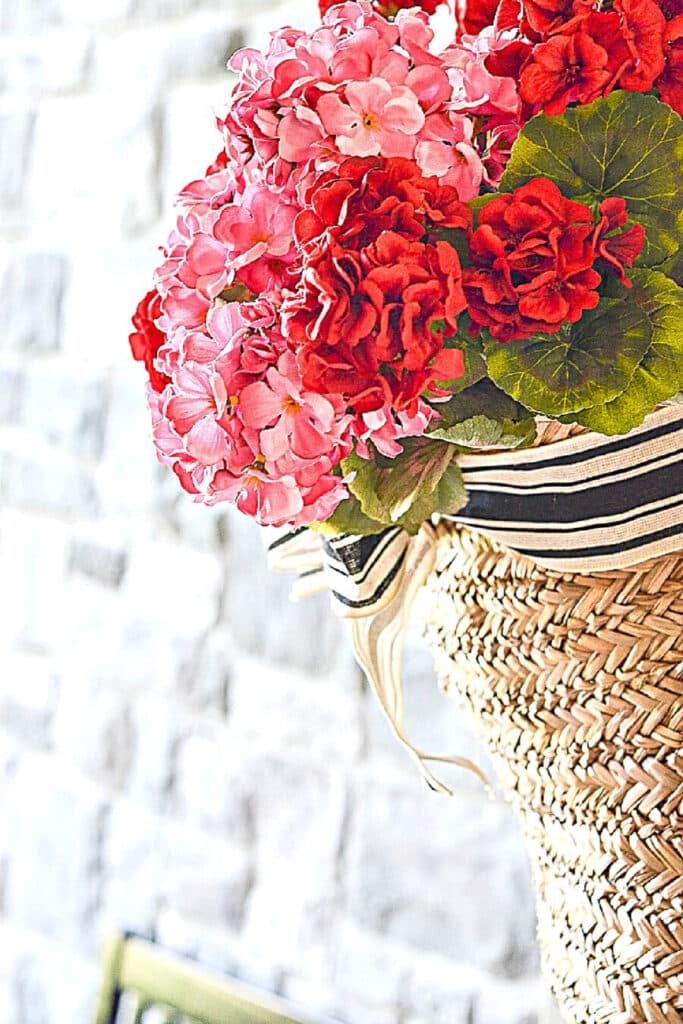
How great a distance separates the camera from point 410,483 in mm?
425

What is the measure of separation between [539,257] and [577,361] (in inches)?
1.3

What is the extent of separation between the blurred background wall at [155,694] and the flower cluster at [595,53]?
67cm

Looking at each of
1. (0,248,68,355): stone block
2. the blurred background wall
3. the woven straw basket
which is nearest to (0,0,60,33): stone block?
the blurred background wall

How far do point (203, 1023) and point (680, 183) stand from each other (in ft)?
3.18

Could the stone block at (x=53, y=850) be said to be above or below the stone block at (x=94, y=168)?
below

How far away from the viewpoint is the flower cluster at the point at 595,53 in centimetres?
37

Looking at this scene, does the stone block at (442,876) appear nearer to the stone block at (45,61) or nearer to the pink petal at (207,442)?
the pink petal at (207,442)

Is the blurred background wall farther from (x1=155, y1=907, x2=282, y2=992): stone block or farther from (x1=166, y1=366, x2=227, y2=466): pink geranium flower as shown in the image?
(x1=166, y1=366, x2=227, y2=466): pink geranium flower

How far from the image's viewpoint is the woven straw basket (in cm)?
45

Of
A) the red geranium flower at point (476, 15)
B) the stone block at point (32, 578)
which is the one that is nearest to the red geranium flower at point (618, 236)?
the red geranium flower at point (476, 15)

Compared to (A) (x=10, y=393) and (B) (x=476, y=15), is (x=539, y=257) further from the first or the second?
(A) (x=10, y=393)

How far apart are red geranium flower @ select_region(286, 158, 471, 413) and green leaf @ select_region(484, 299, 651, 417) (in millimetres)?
27

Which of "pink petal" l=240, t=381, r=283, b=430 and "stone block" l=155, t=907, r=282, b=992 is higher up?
"pink petal" l=240, t=381, r=283, b=430

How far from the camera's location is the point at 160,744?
4.18ft
